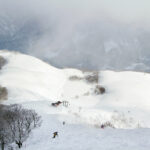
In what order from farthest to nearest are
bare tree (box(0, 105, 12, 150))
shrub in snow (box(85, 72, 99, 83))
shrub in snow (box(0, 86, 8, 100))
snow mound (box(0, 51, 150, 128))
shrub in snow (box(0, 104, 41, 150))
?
shrub in snow (box(85, 72, 99, 83)) → shrub in snow (box(0, 86, 8, 100)) → snow mound (box(0, 51, 150, 128)) → shrub in snow (box(0, 104, 41, 150)) → bare tree (box(0, 105, 12, 150))

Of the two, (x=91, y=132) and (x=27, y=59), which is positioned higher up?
(x=27, y=59)

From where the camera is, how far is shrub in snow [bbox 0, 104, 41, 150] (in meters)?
26.6

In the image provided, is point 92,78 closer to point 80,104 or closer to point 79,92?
point 79,92

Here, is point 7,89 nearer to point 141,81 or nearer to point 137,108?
point 137,108

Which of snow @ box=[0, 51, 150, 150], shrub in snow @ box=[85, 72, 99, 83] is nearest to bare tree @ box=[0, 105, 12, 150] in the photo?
snow @ box=[0, 51, 150, 150]

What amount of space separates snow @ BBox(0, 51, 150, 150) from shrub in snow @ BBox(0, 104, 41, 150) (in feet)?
4.20

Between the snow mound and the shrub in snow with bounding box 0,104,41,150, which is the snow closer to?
the snow mound

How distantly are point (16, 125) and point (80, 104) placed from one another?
876 inches

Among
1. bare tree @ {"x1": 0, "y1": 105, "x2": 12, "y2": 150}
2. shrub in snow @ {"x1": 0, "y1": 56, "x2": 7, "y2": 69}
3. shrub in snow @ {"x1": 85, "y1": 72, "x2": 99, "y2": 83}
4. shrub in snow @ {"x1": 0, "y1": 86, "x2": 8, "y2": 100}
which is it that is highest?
shrub in snow @ {"x1": 0, "y1": 56, "x2": 7, "y2": 69}

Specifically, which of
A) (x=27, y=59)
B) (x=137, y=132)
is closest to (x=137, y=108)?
(x=137, y=132)

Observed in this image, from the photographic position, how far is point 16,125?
28766 millimetres

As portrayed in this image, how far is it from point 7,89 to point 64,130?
3030 cm

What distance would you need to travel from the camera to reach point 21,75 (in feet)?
202

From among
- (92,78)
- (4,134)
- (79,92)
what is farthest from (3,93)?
(92,78)
